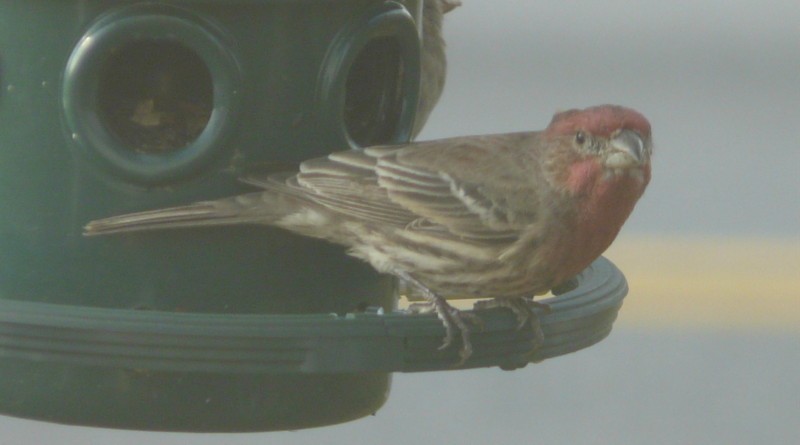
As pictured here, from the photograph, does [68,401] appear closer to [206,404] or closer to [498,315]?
[206,404]

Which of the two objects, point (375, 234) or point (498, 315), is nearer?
point (498, 315)

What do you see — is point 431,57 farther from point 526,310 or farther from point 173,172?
point 526,310

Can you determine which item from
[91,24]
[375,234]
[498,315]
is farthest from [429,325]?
[91,24]

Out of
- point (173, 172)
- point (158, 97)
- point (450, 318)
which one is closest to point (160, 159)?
point (173, 172)

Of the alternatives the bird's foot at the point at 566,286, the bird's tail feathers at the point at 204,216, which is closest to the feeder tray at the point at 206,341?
the bird's tail feathers at the point at 204,216

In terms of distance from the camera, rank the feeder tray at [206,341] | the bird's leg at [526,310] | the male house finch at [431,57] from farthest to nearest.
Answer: the male house finch at [431,57] < the bird's leg at [526,310] < the feeder tray at [206,341]

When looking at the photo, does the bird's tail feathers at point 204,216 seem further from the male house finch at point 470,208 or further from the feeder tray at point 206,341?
the feeder tray at point 206,341

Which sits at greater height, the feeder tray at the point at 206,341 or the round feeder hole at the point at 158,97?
the round feeder hole at the point at 158,97

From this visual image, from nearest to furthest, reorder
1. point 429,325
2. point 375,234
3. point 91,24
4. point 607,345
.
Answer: point 429,325, point 91,24, point 375,234, point 607,345
